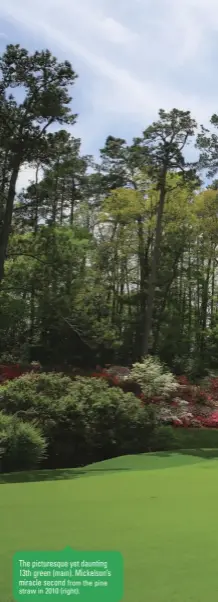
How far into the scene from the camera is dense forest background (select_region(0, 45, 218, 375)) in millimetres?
16078

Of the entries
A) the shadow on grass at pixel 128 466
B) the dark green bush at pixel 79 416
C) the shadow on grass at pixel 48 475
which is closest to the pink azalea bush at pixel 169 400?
the dark green bush at pixel 79 416

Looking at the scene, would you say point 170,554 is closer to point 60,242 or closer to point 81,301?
point 81,301

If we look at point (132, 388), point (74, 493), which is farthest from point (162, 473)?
point (132, 388)

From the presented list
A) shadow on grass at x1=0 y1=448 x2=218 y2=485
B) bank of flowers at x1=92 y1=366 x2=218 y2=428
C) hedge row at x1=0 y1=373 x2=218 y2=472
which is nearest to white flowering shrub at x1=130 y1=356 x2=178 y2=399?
bank of flowers at x1=92 y1=366 x2=218 y2=428

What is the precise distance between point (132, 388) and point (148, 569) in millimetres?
11105

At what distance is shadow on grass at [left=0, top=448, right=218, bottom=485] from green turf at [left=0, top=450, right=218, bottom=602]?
76 millimetres

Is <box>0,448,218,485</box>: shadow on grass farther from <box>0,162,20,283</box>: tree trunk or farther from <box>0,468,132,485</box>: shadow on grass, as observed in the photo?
Answer: <box>0,162,20,283</box>: tree trunk

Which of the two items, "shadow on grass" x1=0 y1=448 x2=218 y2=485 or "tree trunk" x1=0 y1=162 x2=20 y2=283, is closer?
"shadow on grass" x1=0 y1=448 x2=218 y2=485

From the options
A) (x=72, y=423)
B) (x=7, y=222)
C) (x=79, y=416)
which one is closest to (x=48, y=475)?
(x=72, y=423)

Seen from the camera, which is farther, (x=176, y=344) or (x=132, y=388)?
(x=176, y=344)

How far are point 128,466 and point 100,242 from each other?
63.7 ft

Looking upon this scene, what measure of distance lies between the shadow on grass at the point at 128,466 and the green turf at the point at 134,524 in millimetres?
76

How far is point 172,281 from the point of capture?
28.1 meters

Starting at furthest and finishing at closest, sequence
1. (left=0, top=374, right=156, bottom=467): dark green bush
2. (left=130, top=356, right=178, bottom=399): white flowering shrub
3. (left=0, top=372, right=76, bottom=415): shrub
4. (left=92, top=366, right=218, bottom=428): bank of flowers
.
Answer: (left=130, top=356, right=178, bottom=399): white flowering shrub < (left=92, top=366, right=218, bottom=428): bank of flowers < (left=0, top=372, right=76, bottom=415): shrub < (left=0, top=374, right=156, bottom=467): dark green bush
